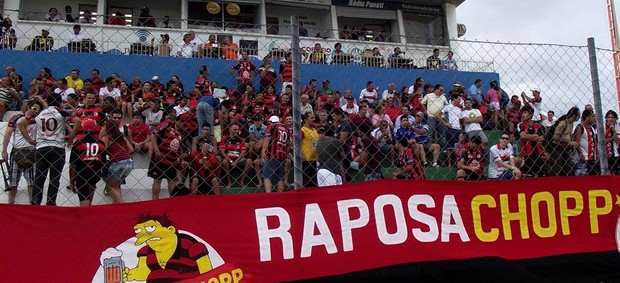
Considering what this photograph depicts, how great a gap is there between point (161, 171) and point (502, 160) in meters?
5.26

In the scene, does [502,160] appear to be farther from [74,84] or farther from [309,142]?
[74,84]

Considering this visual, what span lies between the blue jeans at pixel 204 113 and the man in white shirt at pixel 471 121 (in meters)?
4.28

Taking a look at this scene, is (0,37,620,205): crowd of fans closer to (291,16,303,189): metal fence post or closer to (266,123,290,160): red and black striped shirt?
(266,123,290,160): red and black striped shirt

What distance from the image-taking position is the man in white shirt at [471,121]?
917 centimetres

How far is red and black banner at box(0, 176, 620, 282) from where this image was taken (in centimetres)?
337

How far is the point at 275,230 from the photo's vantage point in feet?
12.2

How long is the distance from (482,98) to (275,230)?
9413 mm

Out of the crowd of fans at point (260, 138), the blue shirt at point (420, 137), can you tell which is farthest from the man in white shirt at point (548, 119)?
the blue shirt at point (420, 137)

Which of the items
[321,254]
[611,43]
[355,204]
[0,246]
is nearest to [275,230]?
[321,254]

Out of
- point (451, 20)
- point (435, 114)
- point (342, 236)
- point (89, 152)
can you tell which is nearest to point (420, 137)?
point (435, 114)

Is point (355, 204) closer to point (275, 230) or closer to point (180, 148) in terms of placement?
point (275, 230)

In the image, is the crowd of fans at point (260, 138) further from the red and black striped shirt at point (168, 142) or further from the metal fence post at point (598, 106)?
the metal fence post at point (598, 106)

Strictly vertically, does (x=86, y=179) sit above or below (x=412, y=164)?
below

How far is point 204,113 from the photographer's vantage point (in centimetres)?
816
